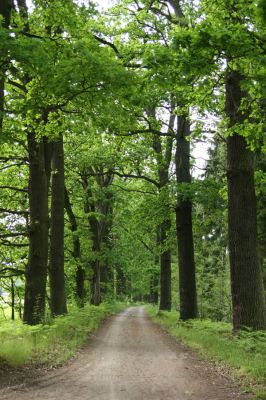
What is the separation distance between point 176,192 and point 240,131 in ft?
29.8

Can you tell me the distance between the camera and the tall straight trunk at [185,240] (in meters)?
19.0

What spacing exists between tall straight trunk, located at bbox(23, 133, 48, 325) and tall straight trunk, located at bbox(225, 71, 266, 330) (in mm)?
5721

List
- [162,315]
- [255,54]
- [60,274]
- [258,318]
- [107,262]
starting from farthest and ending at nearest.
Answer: [107,262], [162,315], [60,274], [258,318], [255,54]

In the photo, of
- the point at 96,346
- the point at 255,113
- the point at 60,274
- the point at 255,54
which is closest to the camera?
the point at 255,54

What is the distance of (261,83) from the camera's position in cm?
781

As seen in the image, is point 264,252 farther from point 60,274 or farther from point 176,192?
point 60,274

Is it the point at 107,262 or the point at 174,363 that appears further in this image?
the point at 107,262

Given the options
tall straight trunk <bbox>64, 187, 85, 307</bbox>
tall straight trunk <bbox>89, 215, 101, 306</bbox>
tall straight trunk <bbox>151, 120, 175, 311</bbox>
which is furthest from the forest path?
tall straight trunk <bbox>89, 215, 101, 306</bbox>

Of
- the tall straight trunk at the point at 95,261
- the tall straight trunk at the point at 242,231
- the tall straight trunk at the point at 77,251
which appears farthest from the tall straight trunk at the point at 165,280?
the tall straight trunk at the point at 242,231

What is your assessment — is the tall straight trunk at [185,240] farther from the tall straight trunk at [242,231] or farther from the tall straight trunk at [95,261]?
the tall straight trunk at [95,261]

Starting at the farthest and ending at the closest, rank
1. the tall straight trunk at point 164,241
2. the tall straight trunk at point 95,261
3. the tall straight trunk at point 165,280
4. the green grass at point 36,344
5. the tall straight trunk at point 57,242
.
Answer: the tall straight trunk at point 95,261 < the tall straight trunk at point 165,280 < the tall straight trunk at point 164,241 < the tall straight trunk at point 57,242 < the green grass at point 36,344

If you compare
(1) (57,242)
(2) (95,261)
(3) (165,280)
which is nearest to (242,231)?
(1) (57,242)

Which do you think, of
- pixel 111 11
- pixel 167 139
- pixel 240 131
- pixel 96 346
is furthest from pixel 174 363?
pixel 167 139

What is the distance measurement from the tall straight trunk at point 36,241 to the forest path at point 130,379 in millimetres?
2065
